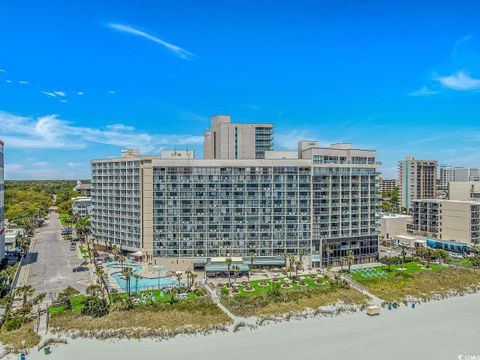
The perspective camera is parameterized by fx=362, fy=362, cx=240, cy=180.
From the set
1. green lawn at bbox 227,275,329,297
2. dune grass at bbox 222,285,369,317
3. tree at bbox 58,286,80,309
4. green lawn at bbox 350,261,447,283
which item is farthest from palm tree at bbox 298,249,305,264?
tree at bbox 58,286,80,309

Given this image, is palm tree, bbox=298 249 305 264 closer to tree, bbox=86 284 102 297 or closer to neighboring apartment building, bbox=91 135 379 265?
neighboring apartment building, bbox=91 135 379 265

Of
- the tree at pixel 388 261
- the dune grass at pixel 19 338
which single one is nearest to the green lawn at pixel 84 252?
the dune grass at pixel 19 338

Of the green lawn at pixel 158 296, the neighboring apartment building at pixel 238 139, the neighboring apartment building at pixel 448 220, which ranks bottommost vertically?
the green lawn at pixel 158 296

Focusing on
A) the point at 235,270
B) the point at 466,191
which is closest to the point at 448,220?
the point at 466,191

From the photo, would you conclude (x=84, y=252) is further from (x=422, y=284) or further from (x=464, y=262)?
(x=464, y=262)

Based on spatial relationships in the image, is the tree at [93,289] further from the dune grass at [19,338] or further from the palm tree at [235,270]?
the palm tree at [235,270]
